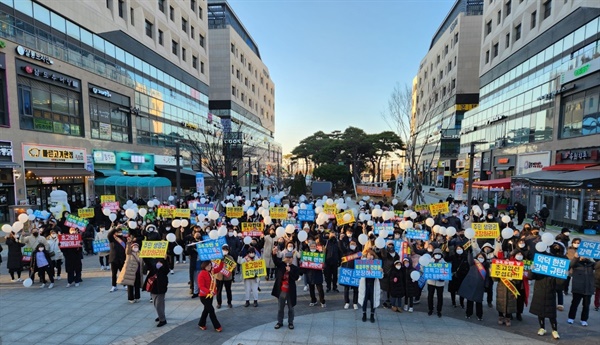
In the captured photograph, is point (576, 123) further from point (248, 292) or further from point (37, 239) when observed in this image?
point (37, 239)

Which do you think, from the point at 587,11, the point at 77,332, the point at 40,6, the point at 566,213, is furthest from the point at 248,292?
the point at 587,11

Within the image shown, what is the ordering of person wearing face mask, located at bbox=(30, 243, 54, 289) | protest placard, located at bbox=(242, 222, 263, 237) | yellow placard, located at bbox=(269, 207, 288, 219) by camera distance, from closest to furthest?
person wearing face mask, located at bbox=(30, 243, 54, 289)
protest placard, located at bbox=(242, 222, 263, 237)
yellow placard, located at bbox=(269, 207, 288, 219)

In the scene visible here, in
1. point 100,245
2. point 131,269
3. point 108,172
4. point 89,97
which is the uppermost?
point 89,97

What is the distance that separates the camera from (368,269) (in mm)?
6469

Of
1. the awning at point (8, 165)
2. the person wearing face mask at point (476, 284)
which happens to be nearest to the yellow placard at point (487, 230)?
the person wearing face mask at point (476, 284)

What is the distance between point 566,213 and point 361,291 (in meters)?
18.8

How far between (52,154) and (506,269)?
25.8 metres

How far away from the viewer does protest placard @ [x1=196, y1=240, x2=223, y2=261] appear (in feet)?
21.7

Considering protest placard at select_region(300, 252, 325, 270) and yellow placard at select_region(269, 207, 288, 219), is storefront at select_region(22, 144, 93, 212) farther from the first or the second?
protest placard at select_region(300, 252, 325, 270)

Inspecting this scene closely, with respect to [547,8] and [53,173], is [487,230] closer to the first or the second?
[53,173]

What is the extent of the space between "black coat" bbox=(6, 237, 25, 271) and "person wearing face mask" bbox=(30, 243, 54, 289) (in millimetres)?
487

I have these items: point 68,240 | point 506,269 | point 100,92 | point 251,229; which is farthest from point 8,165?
point 506,269

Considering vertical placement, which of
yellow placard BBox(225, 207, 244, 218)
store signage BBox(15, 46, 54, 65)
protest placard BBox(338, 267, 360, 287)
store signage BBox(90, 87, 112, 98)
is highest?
store signage BBox(15, 46, 54, 65)

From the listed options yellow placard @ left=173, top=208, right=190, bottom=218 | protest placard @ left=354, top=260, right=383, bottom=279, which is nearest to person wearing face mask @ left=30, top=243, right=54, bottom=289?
yellow placard @ left=173, top=208, right=190, bottom=218
